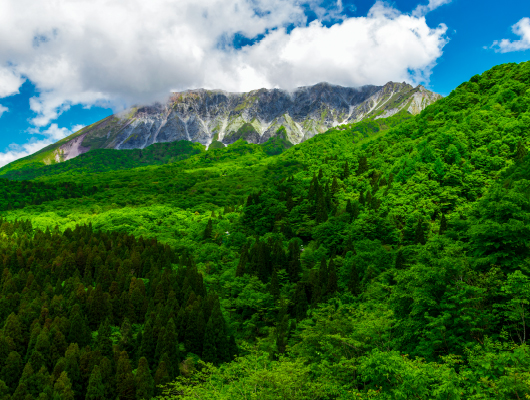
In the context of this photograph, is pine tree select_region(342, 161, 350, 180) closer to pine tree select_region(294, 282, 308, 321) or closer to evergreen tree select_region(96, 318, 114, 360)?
pine tree select_region(294, 282, 308, 321)

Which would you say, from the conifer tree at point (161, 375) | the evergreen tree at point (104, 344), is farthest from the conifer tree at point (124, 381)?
the evergreen tree at point (104, 344)

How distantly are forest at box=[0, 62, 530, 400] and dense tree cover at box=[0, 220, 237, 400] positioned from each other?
10.5 inches

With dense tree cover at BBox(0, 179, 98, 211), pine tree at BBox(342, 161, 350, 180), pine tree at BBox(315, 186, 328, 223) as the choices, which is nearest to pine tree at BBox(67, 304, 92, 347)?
pine tree at BBox(315, 186, 328, 223)

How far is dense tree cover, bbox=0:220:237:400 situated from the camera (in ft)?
142

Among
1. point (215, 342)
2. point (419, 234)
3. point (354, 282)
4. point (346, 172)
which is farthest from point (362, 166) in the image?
point (215, 342)

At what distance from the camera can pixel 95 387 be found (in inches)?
1641

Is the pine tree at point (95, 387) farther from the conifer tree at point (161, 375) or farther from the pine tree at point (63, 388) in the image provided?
the conifer tree at point (161, 375)

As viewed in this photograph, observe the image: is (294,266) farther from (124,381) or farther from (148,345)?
(124,381)

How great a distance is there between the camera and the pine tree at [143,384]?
41062 mm

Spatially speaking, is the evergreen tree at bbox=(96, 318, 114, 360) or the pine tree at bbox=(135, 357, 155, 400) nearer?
the pine tree at bbox=(135, 357, 155, 400)

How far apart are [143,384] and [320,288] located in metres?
29.8

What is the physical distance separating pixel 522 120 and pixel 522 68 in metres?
47.2

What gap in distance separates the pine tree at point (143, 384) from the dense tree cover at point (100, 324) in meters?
0.12

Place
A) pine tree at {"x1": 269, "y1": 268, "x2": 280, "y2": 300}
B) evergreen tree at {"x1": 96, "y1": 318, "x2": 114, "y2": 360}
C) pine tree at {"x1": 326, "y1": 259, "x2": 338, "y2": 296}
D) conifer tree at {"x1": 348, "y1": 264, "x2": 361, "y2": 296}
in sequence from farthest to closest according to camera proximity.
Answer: pine tree at {"x1": 269, "y1": 268, "x2": 280, "y2": 300} < pine tree at {"x1": 326, "y1": 259, "x2": 338, "y2": 296} < conifer tree at {"x1": 348, "y1": 264, "x2": 361, "y2": 296} < evergreen tree at {"x1": 96, "y1": 318, "x2": 114, "y2": 360}
